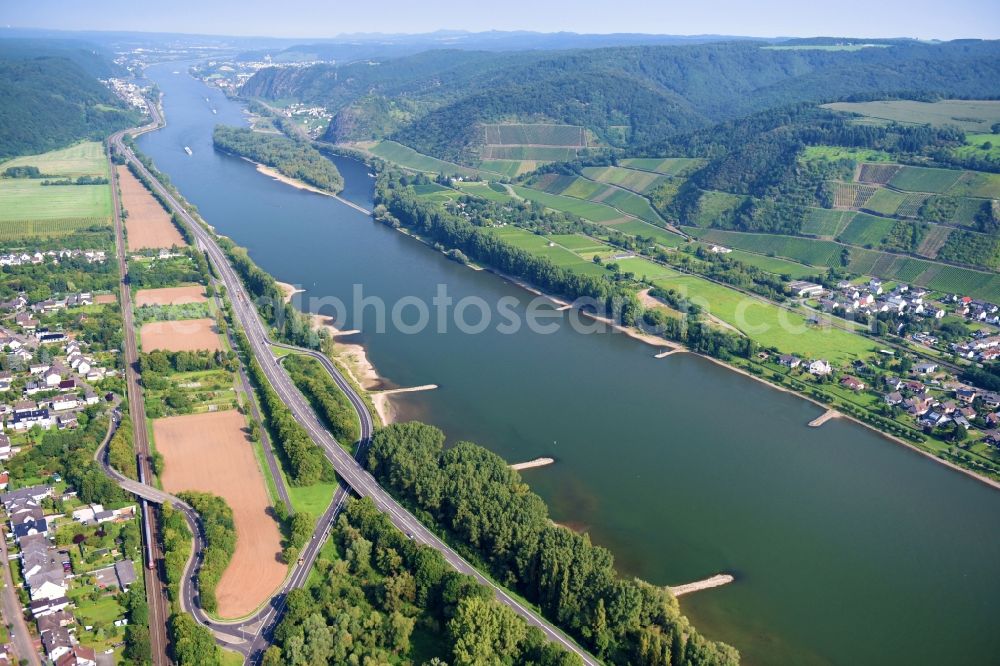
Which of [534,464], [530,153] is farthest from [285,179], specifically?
[534,464]

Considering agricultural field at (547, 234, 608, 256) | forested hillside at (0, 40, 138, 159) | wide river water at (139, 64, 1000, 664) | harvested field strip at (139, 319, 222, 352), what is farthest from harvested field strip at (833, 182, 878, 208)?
forested hillside at (0, 40, 138, 159)

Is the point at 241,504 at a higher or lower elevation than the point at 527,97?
lower

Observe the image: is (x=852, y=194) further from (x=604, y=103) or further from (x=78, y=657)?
(x=78, y=657)

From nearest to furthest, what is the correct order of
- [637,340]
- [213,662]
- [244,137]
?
[213,662] < [637,340] < [244,137]

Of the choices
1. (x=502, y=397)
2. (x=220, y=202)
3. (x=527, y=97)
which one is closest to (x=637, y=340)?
(x=502, y=397)

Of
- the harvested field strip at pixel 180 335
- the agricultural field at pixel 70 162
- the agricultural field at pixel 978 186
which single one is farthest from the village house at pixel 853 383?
the agricultural field at pixel 70 162

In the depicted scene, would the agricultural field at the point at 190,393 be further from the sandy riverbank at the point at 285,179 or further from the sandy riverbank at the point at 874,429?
the sandy riverbank at the point at 285,179

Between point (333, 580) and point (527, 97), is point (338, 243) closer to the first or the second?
point (333, 580)
